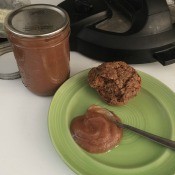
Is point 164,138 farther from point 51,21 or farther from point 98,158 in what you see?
point 51,21

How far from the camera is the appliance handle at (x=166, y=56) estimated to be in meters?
0.50

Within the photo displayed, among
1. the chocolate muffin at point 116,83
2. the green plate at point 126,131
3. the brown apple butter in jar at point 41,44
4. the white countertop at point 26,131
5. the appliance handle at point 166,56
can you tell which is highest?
the brown apple butter in jar at point 41,44

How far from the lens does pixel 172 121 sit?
1.37 feet

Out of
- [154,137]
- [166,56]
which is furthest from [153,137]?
[166,56]

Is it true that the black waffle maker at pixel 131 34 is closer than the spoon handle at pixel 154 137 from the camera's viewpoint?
No

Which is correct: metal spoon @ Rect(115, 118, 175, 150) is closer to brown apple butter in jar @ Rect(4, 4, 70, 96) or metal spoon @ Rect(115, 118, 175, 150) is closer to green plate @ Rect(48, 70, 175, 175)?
green plate @ Rect(48, 70, 175, 175)

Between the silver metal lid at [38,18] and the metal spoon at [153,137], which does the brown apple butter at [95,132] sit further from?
the silver metal lid at [38,18]

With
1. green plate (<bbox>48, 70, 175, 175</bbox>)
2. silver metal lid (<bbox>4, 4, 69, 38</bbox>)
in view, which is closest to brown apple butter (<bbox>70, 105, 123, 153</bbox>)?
green plate (<bbox>48, 70, 175, 175</bbox>)

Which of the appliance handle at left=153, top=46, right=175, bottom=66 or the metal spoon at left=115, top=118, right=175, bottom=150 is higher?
Result: the appliance handle at left=153, top=46, right=175, bottom=66

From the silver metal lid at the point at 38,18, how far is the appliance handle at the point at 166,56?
19cm

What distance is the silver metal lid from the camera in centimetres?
42

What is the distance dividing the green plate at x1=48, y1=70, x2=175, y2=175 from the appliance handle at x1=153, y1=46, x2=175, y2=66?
1.9 inches

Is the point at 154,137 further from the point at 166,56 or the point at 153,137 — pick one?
the point at 166,56

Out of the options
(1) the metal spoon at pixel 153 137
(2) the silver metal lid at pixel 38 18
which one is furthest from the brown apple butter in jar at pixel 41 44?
(1) the metal spoon at pixel 153 137
